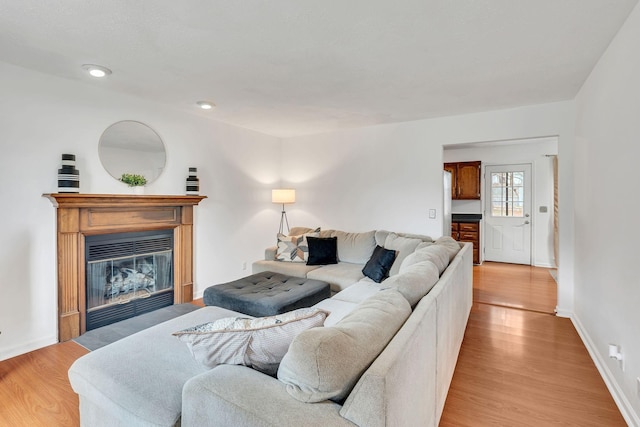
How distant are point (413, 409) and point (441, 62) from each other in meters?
2.38

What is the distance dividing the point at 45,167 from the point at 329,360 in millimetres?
3147

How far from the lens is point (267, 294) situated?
2975mm

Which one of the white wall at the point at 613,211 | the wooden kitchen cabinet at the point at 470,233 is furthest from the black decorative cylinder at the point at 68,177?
the wooden kitchen cabinet at the point at 470,233

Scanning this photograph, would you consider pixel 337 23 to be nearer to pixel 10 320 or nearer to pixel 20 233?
pixel 20 233

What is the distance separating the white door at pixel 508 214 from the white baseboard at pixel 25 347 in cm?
690

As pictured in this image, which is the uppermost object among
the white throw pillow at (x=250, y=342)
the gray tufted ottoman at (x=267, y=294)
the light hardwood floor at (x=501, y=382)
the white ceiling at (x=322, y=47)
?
the white ceiling at (x=322, y=47)

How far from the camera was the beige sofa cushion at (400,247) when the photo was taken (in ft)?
11.2

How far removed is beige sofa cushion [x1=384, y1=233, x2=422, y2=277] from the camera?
3424mm

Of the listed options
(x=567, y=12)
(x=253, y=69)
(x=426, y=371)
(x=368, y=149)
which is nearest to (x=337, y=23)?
(x=253, y=69)

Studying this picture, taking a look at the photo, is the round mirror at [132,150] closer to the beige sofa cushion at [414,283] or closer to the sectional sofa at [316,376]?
the sectional sofa at [316,376]

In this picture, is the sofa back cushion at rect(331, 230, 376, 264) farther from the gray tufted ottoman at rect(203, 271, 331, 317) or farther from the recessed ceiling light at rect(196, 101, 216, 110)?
the recessed ceiling light at rect(196, 101, 216, 110)

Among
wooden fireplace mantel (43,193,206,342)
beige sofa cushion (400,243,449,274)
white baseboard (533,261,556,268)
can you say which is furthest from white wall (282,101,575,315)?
white baseboard (533,261,556,268)

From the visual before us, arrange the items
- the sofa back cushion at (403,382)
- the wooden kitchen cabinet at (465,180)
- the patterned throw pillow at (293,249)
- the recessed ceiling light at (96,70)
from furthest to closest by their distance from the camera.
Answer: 1. the wooden kitchen cabinet at (465,180)
2. the patterned throw pillow at (293,249)
3. the recessed ceiling light at (96,70)
4. the sofa back cushion at (403,382)

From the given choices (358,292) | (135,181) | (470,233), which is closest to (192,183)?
(135,181)
